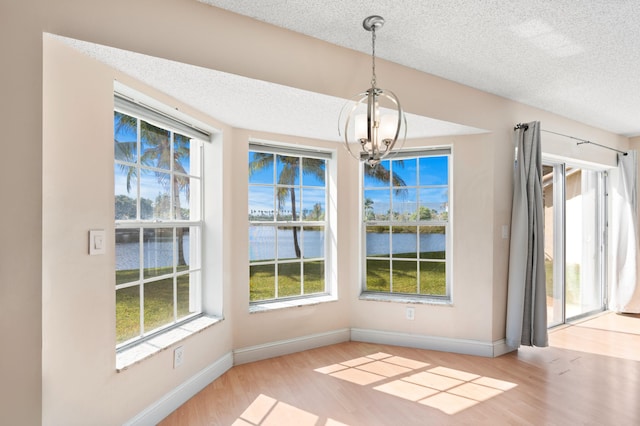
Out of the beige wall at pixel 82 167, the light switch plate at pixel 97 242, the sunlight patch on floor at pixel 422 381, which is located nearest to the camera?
the beige wall at pixel 82 167

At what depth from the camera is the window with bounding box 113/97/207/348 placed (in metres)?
2.22

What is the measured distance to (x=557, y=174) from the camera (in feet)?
14.6

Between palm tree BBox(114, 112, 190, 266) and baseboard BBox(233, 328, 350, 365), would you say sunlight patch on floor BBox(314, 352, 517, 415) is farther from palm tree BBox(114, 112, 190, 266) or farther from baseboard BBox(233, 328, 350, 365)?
palm tree BBox(114, 112, 190, 266)

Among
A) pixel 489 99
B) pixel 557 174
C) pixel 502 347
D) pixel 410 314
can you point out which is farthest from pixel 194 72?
pixel 557 174

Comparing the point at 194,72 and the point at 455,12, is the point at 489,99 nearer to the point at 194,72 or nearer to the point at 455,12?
the point at 455,12

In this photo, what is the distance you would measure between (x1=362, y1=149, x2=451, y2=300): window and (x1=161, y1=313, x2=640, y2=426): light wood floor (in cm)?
69

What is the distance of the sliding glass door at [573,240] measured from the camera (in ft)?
14.4

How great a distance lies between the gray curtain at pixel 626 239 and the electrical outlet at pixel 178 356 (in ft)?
18.4

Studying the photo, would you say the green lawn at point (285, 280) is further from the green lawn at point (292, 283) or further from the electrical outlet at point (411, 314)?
the electrical outlet at point (411, 314)

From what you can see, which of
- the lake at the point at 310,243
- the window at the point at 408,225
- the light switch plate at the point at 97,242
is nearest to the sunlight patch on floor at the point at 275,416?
the lake at the point at 310,243

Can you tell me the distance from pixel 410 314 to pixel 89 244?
2936mm

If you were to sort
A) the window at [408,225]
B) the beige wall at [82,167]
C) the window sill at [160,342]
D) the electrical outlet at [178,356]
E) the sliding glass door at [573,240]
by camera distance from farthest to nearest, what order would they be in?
the sliding glass door at [573,240] < the window at [408,225] < the electrical outlet at [178,356] < the window sill at [160,342] < the beige wall at [82,167]

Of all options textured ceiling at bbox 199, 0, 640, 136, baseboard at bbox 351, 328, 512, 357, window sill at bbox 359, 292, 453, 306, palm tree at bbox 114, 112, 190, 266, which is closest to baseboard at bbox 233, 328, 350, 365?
baseboard at bbox 351, 328, 512, 357

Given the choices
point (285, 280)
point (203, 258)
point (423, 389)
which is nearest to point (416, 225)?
point (285, 280)
